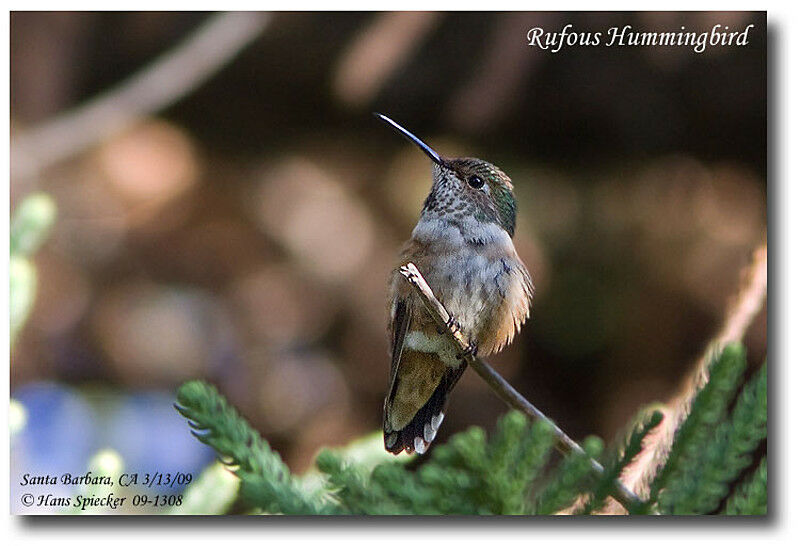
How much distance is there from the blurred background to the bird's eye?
0.32 feet

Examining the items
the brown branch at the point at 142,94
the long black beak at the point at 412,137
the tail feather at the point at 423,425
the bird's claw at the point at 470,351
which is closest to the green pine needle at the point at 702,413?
the bird's claw at the point at 470,351

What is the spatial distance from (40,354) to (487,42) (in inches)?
46.8

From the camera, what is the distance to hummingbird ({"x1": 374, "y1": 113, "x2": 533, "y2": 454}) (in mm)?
1665

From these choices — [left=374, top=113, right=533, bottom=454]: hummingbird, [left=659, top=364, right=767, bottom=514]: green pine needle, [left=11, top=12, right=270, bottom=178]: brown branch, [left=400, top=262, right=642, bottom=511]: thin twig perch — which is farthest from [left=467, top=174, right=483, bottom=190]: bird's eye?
[left=659, top=364, right=767, bottom=514]: green pine needle

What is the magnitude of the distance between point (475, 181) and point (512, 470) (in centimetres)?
108

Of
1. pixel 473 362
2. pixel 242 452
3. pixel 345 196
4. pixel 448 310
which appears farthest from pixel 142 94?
pixel 242 452

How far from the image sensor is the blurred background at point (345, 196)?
1945 millimetres

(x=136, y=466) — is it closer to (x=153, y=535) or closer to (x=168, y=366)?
(x=153, y=535)

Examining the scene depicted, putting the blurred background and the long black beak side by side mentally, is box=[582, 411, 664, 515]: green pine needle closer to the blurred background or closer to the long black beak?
the blurred background

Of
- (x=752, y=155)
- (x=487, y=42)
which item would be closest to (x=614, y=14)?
(x=487, y=42)

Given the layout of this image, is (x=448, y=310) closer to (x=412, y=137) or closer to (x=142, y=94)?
(x=412, y=137)

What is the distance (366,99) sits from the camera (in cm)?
204

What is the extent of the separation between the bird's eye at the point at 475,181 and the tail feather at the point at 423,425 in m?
0.39

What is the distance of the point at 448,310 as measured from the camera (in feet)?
5.42
